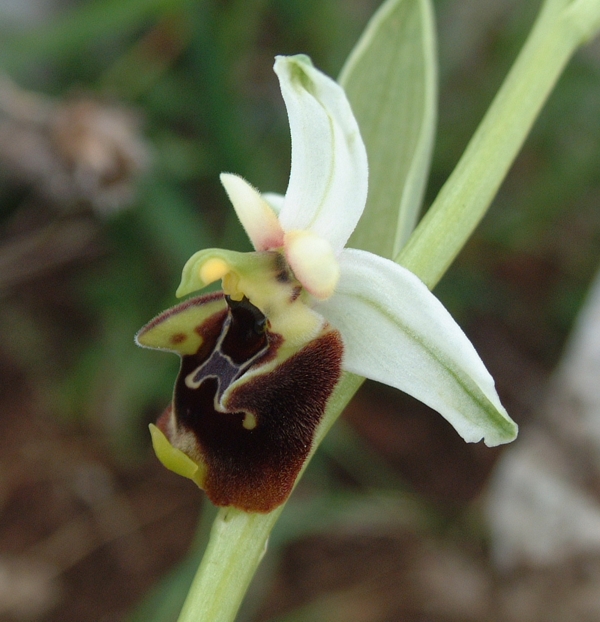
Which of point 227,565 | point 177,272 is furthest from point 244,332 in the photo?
point 177,272

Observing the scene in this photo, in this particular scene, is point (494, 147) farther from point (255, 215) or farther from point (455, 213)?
point (255, 215)

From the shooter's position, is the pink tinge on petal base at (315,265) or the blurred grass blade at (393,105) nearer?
the pink tinge on petal base at (315,265)

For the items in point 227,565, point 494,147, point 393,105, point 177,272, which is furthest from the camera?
point 177,272

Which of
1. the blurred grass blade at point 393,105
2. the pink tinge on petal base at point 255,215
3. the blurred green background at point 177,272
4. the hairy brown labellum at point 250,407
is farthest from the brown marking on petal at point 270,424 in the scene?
the blurred green background at point 177,272

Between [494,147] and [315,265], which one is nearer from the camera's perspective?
[315,265]

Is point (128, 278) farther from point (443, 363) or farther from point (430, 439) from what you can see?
point (443, 363)

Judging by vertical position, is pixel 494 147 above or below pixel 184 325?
above

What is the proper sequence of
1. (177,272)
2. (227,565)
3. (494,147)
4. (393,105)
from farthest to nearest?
(177,272) < (393,105) < (494,147) < (227,565)

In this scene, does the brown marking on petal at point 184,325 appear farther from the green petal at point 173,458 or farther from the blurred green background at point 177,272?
the blurred green background at point 177,272
